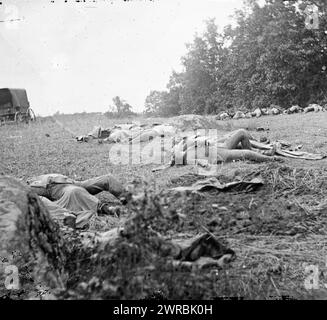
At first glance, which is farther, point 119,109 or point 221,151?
point 119,109

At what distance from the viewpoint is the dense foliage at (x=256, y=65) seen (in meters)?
18.9

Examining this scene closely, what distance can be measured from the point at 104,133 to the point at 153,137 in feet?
6.72

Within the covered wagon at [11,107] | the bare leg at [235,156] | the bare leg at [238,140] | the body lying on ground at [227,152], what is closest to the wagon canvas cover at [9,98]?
the covered wagon at [11,107]

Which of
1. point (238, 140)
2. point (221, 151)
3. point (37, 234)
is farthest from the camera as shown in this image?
point (238, 140)

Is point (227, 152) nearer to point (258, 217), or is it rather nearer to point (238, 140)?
point (238, 140)

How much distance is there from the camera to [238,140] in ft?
21.6

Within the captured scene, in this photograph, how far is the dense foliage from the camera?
1886 cm

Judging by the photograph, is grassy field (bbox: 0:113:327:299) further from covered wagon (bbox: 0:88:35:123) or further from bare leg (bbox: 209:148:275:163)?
covered wagon (bbox: 0:88:35:123)

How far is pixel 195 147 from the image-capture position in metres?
6.66

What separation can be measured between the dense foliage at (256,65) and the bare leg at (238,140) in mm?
13013

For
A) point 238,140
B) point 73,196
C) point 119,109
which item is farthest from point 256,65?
point 73,196

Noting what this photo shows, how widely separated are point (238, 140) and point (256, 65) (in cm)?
1459

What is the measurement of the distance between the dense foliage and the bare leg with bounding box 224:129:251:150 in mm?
13013
